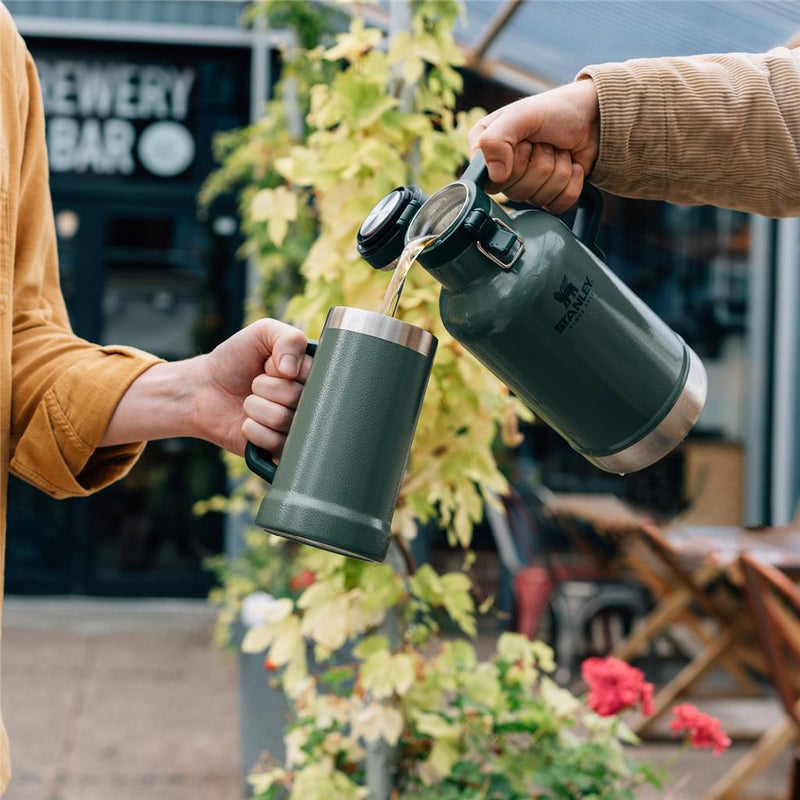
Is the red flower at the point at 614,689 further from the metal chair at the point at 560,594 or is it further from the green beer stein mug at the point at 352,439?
the metal chair at the point at 560,594

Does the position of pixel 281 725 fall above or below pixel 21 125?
below

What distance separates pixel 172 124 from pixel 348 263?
4.88 meters

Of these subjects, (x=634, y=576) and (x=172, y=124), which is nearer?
(x=634, y=576)

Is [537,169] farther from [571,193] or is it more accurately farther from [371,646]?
[371,646]

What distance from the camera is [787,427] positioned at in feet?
18.3

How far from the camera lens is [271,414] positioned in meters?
1.16

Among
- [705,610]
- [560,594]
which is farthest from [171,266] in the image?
[705,610]

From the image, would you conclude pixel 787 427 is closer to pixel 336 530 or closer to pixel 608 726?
pixel 608 726

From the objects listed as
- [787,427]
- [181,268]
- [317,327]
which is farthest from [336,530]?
[181,268]

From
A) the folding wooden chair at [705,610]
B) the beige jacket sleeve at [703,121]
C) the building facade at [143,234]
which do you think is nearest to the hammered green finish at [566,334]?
the beige jacket sleeve at [703,121]

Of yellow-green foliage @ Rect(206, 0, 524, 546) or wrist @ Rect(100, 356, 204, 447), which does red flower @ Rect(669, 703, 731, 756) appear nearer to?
yellow-green foliage @ Rect(206, 0, 524, 546)

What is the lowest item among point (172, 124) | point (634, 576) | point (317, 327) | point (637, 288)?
point (634, 576)

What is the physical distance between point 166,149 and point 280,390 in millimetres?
5803

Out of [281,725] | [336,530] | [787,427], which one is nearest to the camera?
[336,530]
